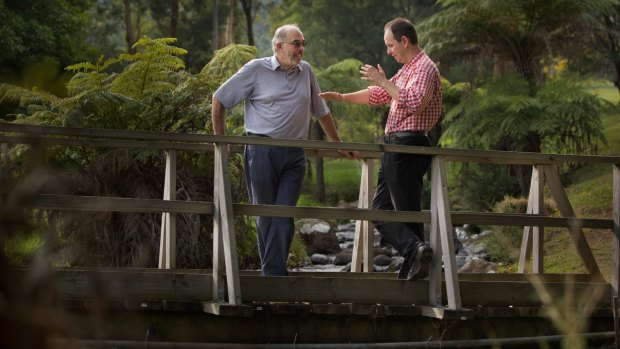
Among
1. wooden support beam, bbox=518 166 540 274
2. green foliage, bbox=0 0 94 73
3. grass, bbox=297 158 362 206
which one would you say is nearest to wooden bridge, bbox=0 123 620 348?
wooden support beam, bbox=518 166 540 274

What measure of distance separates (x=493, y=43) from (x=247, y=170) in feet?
64.1

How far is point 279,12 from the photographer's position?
59.3 m

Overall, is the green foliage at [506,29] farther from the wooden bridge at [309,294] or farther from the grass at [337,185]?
→ the wooden bridge at [309,294]

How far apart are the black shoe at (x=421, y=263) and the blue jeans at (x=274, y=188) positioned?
0.84 m

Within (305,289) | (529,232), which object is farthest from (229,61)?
(305,289)

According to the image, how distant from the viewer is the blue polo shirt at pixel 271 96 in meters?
7.11

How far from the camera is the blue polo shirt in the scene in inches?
280

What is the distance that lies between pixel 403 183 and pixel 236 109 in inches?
287

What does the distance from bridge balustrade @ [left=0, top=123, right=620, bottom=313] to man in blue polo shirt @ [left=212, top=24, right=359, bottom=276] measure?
188 millimetres

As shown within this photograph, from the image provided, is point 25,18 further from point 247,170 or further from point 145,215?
point 247,170

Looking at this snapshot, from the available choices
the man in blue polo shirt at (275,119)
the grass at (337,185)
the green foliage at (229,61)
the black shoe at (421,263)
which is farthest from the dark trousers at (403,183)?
the grass at (337,185)

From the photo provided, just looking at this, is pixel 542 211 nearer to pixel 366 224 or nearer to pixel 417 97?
pixel 366 224

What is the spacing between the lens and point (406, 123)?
7.28 m

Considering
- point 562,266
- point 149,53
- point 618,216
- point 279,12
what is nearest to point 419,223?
point 618,216
